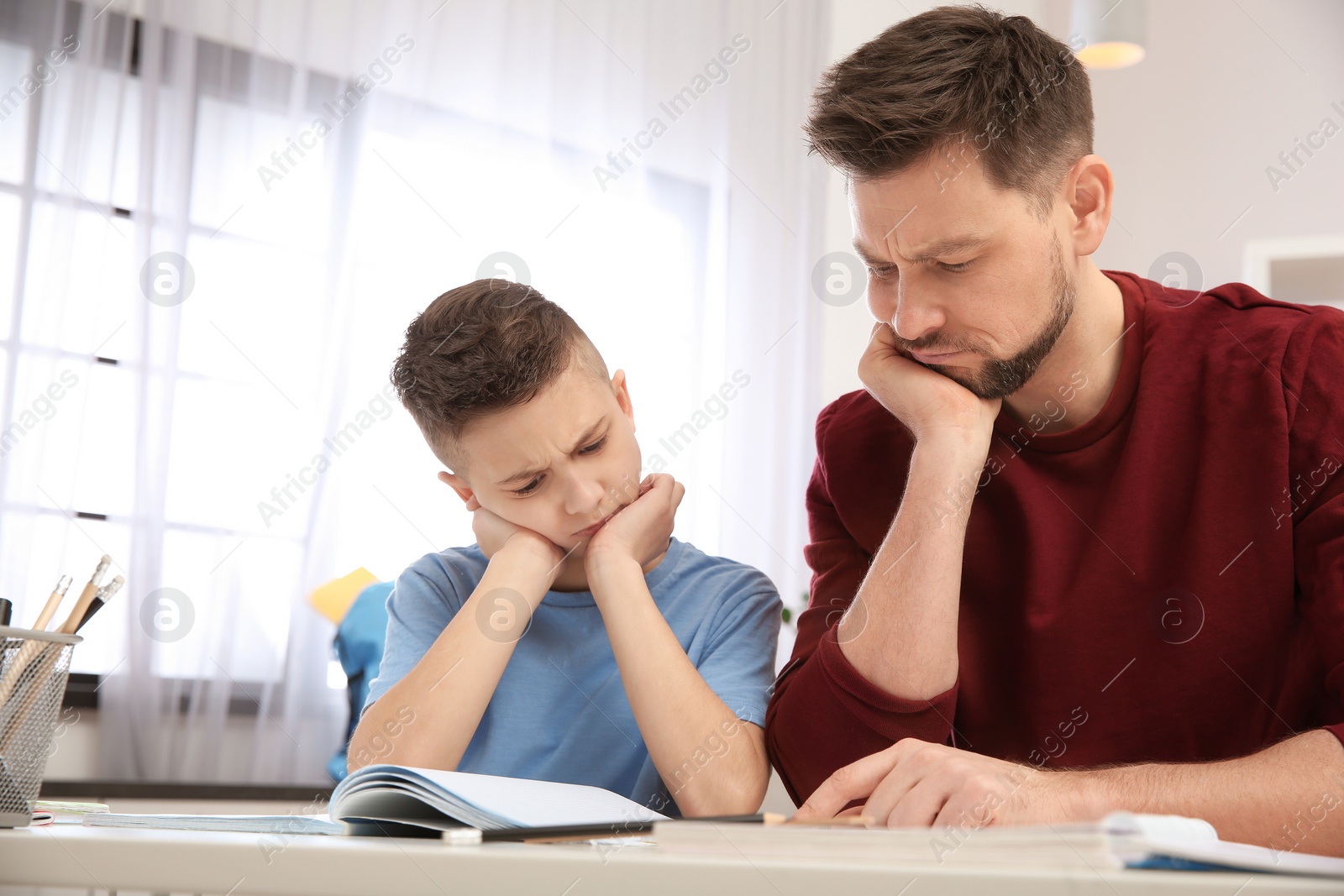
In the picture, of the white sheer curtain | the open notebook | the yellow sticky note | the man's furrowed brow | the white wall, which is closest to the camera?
the open notebook

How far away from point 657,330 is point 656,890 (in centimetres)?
263

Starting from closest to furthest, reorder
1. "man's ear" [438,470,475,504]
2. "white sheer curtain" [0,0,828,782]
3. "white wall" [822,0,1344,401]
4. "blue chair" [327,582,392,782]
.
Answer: "man's ear" [438,470,475,504], "blue chair" [327,582,392,782], "white sheer curtain" [0,0,828,782], "white wall" [822,0,1344,401]

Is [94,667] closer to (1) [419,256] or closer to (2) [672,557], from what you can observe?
(1) [419,256]

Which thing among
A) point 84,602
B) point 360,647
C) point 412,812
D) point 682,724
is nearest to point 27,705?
point 84,602

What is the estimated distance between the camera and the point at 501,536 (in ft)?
3.93

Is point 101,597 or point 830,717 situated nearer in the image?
point 101,597

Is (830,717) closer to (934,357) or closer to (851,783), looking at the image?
(851,783)

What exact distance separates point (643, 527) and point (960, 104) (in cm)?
54

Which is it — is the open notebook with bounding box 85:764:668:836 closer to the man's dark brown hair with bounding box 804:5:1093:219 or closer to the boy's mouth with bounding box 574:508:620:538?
the boy's mouth with bounding box 574:508:620:538

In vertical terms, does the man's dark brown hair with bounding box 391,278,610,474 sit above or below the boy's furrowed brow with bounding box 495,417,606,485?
above

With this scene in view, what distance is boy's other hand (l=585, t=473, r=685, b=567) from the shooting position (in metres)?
1.12

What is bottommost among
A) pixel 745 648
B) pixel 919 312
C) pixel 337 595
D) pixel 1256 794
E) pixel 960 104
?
pixel 1256 794

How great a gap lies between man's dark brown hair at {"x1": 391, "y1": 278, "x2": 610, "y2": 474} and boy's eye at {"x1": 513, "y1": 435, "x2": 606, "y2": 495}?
8cm

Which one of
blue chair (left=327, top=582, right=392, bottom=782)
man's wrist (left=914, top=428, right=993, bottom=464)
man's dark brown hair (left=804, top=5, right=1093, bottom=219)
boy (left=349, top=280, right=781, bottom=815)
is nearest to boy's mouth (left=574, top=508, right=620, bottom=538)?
boy (left=349, top=280, right=781, bottom=815)
